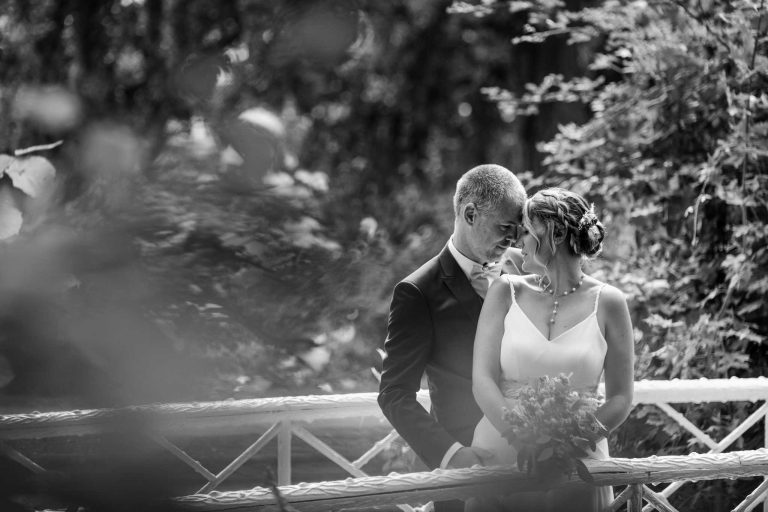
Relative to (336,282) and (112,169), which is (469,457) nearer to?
(336,282)

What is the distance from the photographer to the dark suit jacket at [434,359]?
113 inches

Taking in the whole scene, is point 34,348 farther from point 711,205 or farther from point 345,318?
point 711,205

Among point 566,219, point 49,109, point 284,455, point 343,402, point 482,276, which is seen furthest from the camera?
point 284,455

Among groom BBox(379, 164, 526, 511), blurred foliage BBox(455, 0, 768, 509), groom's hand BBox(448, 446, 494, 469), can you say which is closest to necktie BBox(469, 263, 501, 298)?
groom BBox(379, 164, 526, 511)

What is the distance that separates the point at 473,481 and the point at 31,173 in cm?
169

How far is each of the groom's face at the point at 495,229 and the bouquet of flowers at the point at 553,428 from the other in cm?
71

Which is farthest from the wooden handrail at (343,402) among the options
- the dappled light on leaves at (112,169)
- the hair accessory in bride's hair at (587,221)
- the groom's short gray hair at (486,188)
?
the dappled light on leaves at (112,169)

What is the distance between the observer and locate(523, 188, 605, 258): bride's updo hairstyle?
2729 millimetres

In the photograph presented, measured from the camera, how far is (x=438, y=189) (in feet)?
38.6

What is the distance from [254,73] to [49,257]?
1.23ft

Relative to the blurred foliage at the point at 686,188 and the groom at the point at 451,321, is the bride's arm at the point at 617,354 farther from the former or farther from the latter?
the blurred foliage at the point at 686,188

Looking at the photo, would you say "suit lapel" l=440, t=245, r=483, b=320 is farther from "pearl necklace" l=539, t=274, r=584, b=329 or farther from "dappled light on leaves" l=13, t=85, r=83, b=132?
"dappled light on leaves" l=13, t=85, r=83, b=132

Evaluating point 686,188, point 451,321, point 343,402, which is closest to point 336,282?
point 451,321

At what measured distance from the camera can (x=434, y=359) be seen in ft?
10.1
